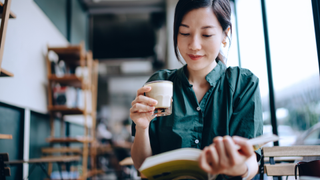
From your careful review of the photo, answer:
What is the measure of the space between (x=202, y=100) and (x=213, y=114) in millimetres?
91

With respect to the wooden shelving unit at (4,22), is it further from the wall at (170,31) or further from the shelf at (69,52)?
the wall at (170,31)

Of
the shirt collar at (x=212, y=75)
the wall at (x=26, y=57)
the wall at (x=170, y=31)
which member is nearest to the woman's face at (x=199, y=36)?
the shirt collar at (x=212, y=75)

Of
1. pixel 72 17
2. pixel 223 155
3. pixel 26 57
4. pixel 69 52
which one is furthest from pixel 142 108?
pixel 72 17

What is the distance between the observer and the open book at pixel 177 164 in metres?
0.65

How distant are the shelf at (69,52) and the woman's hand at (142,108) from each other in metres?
2.73

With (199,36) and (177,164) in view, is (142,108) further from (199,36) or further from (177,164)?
(199,36)

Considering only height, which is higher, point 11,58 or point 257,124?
point 11,58

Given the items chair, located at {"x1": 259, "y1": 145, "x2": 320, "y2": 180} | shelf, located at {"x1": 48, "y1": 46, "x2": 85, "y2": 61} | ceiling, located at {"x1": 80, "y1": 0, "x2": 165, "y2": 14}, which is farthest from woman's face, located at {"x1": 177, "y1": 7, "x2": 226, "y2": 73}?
ceiling, located at {"x1": 80, "y1": 0, "x2": 165, "y2": 14}

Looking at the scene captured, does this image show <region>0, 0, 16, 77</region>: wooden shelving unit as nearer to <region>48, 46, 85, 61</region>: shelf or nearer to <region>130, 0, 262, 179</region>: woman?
<region>130, 0, 262, 179</region>: woman

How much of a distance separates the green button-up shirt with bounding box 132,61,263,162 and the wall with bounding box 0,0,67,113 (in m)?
1.75

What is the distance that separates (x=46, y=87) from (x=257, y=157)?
3.00 metres

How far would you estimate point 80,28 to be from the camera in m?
5.11

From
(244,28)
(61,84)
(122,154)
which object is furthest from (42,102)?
(122,154)

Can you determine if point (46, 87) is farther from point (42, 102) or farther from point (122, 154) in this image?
point (122, 154)
